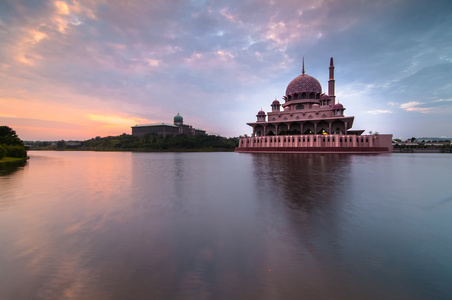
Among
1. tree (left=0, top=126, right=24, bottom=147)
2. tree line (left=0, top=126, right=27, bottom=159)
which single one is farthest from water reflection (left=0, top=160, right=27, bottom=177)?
tree (left=0, top=126, right=24, bottom=147)

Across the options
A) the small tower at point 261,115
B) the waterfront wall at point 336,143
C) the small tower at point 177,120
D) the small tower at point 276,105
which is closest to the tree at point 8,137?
the waterfront wall at point 336,143

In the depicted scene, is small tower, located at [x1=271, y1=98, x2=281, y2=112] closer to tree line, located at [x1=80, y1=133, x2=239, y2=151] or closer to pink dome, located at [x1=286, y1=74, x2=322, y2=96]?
pink dome, located at [x1=286, y1=74, x2=322, y2=96]

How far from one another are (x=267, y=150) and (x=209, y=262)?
47.3 m

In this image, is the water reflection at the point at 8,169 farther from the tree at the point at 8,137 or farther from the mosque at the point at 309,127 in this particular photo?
the mosque at the point at 309,127

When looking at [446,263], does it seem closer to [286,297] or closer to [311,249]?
[311,249]

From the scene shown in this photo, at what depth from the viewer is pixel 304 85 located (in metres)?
55.8

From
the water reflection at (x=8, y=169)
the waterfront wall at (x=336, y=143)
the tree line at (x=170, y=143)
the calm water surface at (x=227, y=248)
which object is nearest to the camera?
the calm water surface at (x=227, y=248)

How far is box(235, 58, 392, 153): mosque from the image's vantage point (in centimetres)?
4475

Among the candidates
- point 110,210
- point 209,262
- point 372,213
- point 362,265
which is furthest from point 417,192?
point 110,210

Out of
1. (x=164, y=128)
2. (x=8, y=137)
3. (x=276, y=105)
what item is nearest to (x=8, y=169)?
(x=8, y=137)

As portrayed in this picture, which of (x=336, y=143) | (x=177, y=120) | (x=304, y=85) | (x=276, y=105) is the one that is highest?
(x=304, y=85)

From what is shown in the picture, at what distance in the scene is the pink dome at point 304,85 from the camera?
55.3 m

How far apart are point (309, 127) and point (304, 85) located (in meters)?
11.4

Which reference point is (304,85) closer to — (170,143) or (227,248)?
(170,143)
